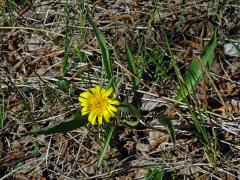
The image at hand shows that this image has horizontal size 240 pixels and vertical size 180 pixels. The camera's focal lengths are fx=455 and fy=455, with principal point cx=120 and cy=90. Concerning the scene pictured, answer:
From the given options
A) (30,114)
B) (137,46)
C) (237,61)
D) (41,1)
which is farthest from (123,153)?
(41,1)

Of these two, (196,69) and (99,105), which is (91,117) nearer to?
(99,105)

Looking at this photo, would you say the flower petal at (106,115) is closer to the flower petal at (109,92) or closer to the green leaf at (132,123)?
the flower petal at (109,92)

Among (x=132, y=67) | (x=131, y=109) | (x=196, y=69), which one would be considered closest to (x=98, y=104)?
(x=131, y=109)

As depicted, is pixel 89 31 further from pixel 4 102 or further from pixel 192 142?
pixel 192 142

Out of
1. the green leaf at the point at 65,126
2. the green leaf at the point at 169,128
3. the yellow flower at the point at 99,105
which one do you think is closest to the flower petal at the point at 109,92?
the yellow flower at the point at 99,105

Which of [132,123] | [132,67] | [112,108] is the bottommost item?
[132,123]
